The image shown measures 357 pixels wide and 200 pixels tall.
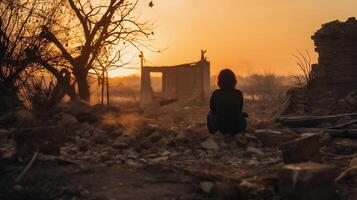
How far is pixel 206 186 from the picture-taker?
20.1 ft

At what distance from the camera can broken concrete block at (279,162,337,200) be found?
5.62 meters

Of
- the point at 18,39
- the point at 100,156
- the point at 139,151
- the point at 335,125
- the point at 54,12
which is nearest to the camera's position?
the point at 100,156

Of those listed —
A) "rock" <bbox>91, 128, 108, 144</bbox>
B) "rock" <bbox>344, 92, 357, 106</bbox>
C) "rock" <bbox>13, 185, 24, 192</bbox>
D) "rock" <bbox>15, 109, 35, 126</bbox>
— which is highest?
"rock" <bbox>344, 92, 357, 106</bbox>

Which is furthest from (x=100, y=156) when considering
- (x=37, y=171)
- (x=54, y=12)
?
(x=54, y=12)

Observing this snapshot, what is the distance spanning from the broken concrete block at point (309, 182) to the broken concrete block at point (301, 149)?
3.96 ft

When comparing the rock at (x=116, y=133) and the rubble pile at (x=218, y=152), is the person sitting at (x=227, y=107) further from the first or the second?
the rock at (x=116, y=133)

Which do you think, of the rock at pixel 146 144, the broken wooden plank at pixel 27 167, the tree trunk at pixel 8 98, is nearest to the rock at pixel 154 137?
the rock at pixel 146 144

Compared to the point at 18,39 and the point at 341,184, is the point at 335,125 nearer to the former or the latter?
the point at 341,184

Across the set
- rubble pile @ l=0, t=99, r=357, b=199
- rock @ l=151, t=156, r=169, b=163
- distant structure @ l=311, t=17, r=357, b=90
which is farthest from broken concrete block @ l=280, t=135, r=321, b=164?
distant structure @ l=311, t=17, r=357, b=90

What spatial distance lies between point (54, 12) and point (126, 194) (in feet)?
28.8

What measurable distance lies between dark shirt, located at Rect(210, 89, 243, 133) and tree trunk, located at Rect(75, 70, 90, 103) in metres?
6.98

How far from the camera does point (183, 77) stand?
31.4 m

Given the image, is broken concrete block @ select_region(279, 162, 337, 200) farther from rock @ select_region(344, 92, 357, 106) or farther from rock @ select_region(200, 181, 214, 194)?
rock @ select_region(344, 92, 357, 106)

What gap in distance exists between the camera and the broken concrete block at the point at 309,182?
5617 mm
